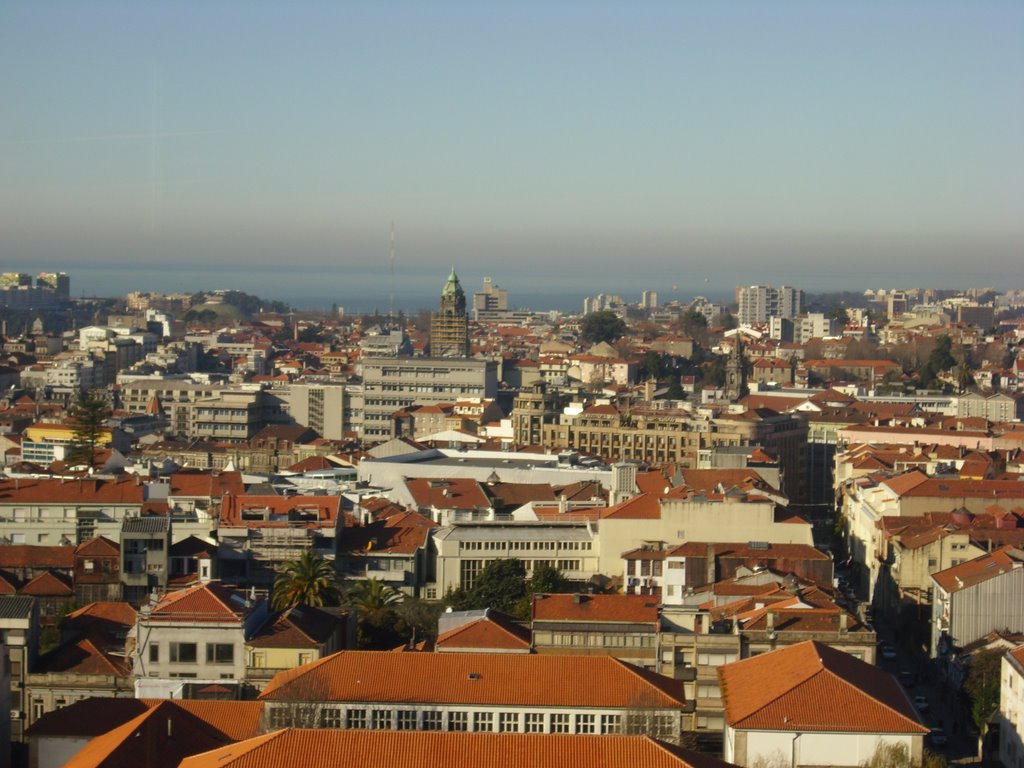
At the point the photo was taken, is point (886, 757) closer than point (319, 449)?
Yes

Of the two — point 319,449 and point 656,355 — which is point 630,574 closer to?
point 319,449

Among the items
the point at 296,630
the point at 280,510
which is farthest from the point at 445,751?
the point at 280,510

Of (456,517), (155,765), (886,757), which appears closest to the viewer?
(155,765)

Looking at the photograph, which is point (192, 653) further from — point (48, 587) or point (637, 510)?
point (637, 510)

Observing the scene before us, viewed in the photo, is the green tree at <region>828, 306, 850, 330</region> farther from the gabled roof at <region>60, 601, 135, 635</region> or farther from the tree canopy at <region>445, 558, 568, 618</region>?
the gabled roof at <region>60, 601, 135, 635</region>

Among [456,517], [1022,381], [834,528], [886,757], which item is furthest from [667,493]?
[1022,381]

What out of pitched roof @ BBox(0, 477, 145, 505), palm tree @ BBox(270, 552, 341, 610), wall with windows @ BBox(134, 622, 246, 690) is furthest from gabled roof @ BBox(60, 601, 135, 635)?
pitched roof @ BBox(0, 477, 145, 505)
